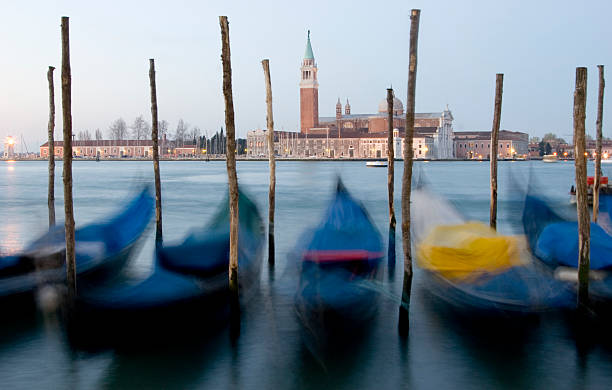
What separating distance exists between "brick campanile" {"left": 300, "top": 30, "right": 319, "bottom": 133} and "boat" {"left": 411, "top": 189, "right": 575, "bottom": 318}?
6881 cm

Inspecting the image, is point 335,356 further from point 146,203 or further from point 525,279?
point 146,203

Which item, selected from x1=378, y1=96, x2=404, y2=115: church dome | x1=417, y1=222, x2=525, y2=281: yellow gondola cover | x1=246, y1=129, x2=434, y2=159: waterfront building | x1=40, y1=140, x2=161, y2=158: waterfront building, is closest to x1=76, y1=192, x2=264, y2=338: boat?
x1=417, y1=222, x2=525, y2=281: yellow gondola cover

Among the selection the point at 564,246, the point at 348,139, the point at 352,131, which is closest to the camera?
the point at 564,246

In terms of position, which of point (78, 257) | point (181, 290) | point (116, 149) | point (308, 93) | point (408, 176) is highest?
point (308, 93)

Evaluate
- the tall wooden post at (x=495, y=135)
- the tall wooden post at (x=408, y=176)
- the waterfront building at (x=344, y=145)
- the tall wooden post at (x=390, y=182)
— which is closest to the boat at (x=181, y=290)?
the tall wooden post at (x=408, y=176)

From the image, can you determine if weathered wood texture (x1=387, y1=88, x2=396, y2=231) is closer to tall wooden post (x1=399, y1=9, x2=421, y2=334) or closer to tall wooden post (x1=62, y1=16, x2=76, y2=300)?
tall wooden post (x1=399, y1=9, x2=421, y2=334)

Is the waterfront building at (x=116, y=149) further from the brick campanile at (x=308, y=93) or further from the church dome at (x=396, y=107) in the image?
the church dome at (x=396, y=107)

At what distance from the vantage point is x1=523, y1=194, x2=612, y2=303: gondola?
581cm

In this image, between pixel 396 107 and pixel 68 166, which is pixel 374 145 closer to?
pixel 396 107

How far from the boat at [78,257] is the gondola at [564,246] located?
433 cm

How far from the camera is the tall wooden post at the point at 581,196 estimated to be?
4941 mm

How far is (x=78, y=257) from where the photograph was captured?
6.00m

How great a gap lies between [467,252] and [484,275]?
38 centimetres

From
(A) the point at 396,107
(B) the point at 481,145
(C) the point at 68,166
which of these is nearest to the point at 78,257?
(C) the point at 68,166
